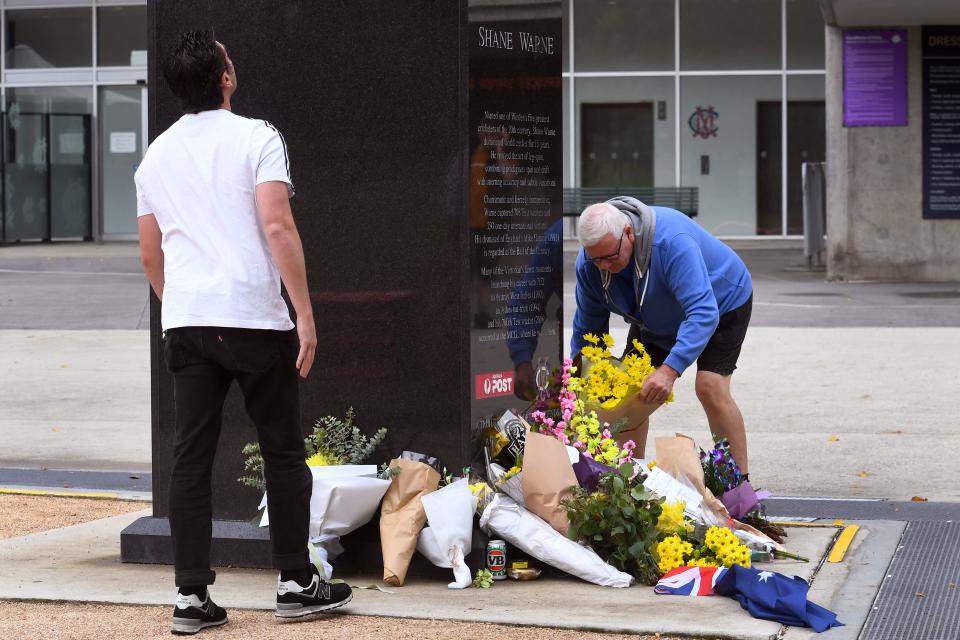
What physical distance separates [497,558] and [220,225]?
61.7 inches

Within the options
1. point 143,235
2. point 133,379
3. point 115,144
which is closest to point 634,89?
point 115,144

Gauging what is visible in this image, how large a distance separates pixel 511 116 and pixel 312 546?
1.74m

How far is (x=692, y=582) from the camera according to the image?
15.7 ft

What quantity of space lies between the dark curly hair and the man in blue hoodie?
5.18ft

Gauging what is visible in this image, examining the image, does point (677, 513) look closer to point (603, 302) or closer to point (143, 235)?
point (603, 302)

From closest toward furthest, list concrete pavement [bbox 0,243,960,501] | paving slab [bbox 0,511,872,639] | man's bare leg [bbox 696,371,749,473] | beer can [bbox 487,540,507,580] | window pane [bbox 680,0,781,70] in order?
paving slab [bbox 0,511,872,639] → beer can [bbox 487,540,507,580] → man's bare leg [bbox 696,371,749,473] → concrete pavement [bbox 0,243,960,501] → window pane [bbox 680,0,781,70]

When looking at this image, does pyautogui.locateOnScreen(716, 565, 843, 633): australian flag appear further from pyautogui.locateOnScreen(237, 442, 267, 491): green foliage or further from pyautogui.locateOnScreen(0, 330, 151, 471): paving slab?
pyautogui.locateOnScreen(0, 330, 151, 471): paving slab

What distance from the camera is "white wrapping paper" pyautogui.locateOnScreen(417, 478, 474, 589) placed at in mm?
4914

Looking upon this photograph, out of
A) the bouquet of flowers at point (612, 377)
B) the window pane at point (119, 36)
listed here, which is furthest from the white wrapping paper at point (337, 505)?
the window pane at point (119, 36)

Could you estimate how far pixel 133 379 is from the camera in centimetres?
1084

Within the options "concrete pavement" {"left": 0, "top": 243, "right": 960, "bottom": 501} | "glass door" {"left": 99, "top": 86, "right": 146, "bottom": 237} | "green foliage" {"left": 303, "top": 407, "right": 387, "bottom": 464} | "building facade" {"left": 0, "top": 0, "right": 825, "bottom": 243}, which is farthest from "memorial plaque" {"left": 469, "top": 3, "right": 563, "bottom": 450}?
"glass door" {"left": 99, "top": 86, "right": 146, "bottom": 237}

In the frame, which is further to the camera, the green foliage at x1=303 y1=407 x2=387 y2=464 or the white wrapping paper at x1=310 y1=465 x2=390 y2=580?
the green foliage at x1=303 y1=407 x2=387 y2=464

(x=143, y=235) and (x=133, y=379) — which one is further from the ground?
(x=143, y=235)

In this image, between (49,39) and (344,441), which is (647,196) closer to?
(49,39)
